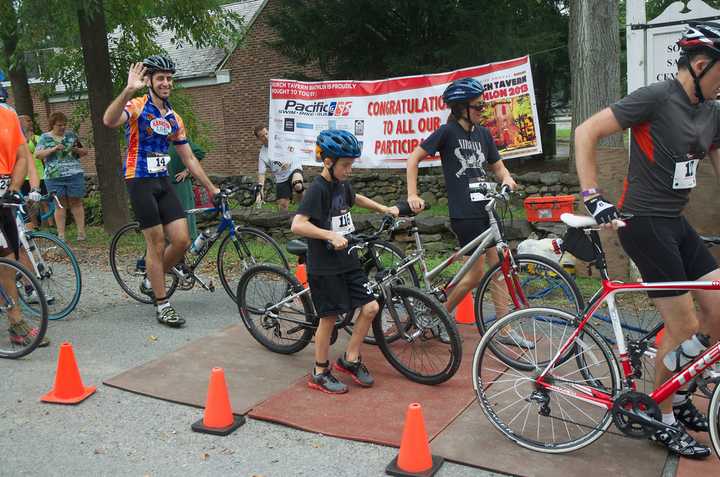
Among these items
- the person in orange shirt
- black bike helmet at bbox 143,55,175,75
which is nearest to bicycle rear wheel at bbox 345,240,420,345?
black bike helmet at bbox 143,55,175,75

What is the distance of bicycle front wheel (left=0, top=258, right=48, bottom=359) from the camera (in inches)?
212

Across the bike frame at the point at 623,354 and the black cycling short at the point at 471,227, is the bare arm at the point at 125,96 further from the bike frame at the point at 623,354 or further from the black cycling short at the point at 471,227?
the bike frame at the point at 623,354

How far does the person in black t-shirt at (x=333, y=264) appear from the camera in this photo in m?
4.37

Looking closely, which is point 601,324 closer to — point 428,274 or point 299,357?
point 428,274

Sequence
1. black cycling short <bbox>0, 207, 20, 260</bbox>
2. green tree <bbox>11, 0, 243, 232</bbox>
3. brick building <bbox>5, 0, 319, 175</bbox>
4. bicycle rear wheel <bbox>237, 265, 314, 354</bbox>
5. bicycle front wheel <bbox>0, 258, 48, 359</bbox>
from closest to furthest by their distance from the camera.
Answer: bicycle rear wheel <bbox>237, 265, 314, 354</bbox> < bicycle front wheel <bbox>0, 258, 48, 359</bbox> < black cycling short <bbox>0, 207, 20, 260</bbox> < green tree <bbox>11, 0, 243, 232</bbox> < brick building <bbox>5, 0, 319, 175</bbox>

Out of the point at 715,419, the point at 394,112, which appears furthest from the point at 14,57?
the point at 715,419

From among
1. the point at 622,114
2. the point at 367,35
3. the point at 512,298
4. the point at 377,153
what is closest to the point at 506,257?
the point at 512,298

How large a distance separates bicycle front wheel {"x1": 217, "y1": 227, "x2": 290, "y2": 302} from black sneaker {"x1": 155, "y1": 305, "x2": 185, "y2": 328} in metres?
0.53

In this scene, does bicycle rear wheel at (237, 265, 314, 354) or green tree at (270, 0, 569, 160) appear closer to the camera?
bicycle rear wheel at (237, 265, 314, 354)

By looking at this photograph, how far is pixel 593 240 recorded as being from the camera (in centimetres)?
363

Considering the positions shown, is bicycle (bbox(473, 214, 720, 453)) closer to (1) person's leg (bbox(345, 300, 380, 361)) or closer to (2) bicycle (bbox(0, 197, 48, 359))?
(1) person's leg (bbox(345, 300, 380, 361))

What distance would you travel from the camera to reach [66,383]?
181 inches

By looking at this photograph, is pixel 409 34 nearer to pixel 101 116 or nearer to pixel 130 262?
pixel 101 116

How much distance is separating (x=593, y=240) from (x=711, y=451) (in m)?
1.28
